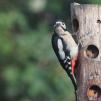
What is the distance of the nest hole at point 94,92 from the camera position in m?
9.88

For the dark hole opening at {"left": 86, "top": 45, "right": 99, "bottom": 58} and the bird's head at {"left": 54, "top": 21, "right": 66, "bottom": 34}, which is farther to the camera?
the bird's head at {"left": 54, "top": 21, "right": 66, "bottom": 34}

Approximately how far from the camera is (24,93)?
583 inches

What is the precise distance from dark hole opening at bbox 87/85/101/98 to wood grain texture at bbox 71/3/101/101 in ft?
0.04

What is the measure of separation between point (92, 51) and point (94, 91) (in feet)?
1.48

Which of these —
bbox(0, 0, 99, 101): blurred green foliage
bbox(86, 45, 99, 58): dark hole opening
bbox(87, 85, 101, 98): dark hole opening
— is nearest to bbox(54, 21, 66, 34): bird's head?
bbox(86, 45, 99, 58): dark hole opening

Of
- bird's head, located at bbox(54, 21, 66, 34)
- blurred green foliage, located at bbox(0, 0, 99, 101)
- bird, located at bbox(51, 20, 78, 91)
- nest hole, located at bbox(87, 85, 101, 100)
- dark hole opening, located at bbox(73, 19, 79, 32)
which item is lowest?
blurred green foliage, located at bbox(0, 0, 99, 101)

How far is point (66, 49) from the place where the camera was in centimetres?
1016

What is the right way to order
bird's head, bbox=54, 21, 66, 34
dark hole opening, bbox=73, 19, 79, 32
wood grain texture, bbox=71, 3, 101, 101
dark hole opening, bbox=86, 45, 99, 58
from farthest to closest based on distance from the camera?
1. bird's head, bbox=54, 21, 66, 34
2. dark hole opening, bbox=73, 19, 79, 32
3. dark hole opening, bbox=86, 45, 99, 58
4. wood grain texture, bbox=71, 3, 101, 101

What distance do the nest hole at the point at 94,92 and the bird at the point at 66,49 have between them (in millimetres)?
204

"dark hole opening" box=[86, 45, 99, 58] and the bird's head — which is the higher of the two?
the bird's head

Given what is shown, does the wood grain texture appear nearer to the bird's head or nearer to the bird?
the bird

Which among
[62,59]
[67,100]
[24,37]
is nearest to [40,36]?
[24,37]

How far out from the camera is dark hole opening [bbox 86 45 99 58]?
9.82 m

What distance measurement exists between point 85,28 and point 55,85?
4.40 meters
